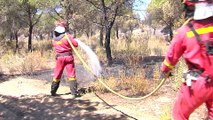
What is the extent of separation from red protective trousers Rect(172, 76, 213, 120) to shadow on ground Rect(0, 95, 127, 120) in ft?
7.53

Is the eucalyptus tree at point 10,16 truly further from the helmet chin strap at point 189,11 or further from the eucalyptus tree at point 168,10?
the helmet chin strap at point 189,11

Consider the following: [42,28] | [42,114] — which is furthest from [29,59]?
[42,28]

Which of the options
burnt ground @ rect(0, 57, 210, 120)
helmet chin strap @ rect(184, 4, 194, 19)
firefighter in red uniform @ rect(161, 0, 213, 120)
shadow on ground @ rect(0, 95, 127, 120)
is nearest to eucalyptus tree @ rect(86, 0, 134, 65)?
burnt ground @ rect(0, 57, 210, 120)

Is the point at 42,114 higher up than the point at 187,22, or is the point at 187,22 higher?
the point at 187,22

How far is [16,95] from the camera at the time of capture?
8734mm

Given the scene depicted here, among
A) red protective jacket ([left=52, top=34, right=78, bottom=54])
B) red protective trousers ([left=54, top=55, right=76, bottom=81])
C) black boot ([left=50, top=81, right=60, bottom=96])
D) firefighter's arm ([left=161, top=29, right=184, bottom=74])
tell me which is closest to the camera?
firefighter's arm ([left=161, top=29, right=184, bottom=74])

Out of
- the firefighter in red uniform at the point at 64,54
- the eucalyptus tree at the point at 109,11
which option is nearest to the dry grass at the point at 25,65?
the eucalyptus tree at the point at 109,11

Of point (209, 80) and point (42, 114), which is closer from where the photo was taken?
point (209, 80)

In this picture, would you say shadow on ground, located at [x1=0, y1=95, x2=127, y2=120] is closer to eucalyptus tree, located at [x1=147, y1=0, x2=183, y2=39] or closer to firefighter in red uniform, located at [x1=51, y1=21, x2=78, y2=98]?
firefighter in red uniform, located at [x1=51, y1=21, x2=78, y2=98]

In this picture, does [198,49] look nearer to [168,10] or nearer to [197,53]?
[197,53]

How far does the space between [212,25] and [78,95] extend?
4.80 metres

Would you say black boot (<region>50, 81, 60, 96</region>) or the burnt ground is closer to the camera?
the burnt ground

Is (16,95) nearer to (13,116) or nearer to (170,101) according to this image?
(13,116)

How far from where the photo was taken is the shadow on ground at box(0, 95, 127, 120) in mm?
6758
